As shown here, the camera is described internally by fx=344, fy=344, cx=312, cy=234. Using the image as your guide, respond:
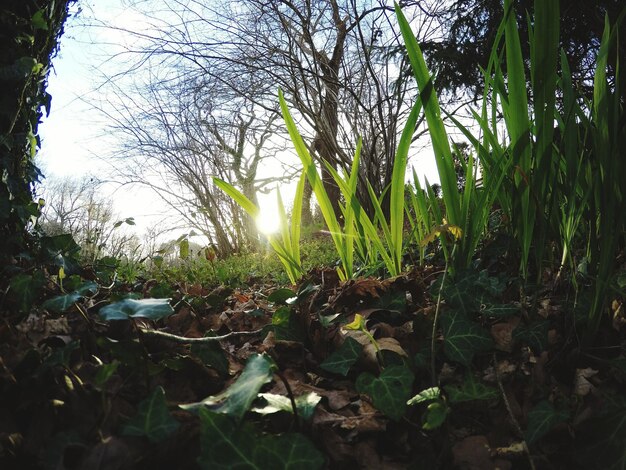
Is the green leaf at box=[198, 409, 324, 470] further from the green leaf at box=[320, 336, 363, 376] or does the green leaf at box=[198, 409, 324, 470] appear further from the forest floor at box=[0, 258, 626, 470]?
the green leaf at box=[320, 336, 363, 376]

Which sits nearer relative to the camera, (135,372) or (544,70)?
(135,372)

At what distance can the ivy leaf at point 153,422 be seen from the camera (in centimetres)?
39

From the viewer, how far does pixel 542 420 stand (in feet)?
1.49

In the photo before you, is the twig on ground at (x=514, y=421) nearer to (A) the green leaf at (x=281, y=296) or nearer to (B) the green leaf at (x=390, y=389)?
(B) the green leaf at (x=390, y=389)

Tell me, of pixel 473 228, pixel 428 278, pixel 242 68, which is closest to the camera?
pixel 473 228

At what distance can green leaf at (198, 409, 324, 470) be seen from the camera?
14.4 inches

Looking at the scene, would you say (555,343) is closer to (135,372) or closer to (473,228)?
(473,228)

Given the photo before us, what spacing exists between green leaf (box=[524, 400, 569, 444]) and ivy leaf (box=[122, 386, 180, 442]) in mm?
447

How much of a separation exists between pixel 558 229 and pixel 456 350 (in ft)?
1.34

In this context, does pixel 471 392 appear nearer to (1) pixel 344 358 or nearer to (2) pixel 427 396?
(2) pixel 427 396

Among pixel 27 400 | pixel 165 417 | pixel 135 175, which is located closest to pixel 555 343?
pixel 165 417

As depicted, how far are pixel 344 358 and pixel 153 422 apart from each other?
1.09 ft

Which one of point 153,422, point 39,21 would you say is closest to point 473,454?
point 153,422

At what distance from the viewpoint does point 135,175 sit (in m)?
7.25
